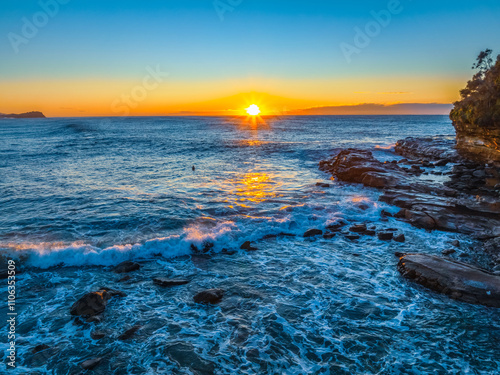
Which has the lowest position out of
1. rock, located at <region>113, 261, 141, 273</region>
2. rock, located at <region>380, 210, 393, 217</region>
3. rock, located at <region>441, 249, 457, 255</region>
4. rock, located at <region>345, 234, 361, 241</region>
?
rock, located at <region>113, 261, 141, 273</region>

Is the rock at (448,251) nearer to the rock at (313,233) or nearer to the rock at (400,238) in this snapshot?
the rock at (400,238)

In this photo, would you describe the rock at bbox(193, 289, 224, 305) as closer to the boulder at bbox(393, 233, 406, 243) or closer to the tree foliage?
the boulder at bbox(393, 233, 406, 243)

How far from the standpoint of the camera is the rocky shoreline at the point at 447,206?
10.7 meters

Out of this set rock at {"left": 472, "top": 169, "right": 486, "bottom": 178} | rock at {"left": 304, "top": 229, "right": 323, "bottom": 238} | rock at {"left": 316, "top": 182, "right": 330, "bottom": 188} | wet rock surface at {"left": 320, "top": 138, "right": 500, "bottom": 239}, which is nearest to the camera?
rock at {"left": 304, "top": 229, "right": 323, "bottom": 238}

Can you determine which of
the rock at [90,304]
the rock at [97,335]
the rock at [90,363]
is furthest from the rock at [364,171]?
the rock at [90,363]

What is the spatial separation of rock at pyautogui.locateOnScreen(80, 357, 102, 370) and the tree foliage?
3642 centimetres

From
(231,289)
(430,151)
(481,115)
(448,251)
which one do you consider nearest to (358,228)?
A: (448,251)

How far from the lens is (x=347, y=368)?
25.2 feet

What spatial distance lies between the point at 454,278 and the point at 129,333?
1127 centimetres

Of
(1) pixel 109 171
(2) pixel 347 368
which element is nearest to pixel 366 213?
(2) pixel 347 368

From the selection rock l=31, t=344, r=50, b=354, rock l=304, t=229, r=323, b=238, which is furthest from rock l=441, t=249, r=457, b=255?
rock l=31, t=344, r=50, b=354

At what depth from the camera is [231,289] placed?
37.1ft

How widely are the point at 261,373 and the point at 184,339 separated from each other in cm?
252

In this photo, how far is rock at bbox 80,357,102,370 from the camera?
7641 mm
